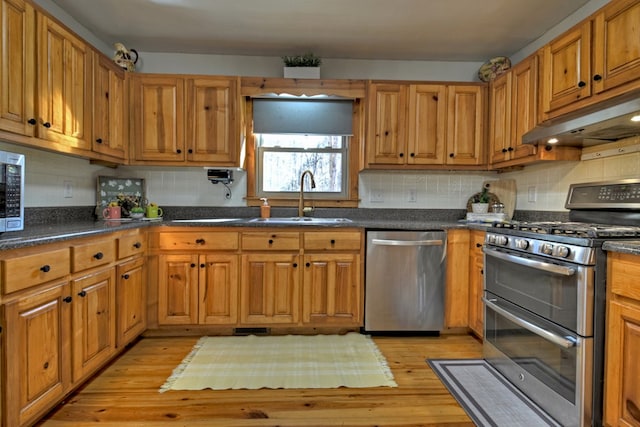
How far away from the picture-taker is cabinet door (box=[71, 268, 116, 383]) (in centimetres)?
176

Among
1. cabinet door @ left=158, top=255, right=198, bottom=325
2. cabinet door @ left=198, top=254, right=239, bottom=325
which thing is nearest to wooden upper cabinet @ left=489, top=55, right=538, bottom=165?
cabinet door @ left=198, top=254, right=239, bottom=325

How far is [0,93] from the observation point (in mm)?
1604

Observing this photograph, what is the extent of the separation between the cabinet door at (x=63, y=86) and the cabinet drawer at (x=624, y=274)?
2856 mm

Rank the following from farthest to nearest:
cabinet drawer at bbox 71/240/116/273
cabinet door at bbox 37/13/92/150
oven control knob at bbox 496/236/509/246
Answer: oven control knob at bbox 496/236/509/246, cabinet door at bbox 37/13/92/150, cabinet drawer at bbox 71/240/116/273

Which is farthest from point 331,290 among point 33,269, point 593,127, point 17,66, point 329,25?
point 17,66

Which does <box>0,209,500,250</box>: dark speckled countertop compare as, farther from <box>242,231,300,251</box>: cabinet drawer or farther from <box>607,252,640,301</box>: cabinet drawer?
<box>607,252,640,301</box>: cabinet drawer

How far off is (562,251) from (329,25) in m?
2.17

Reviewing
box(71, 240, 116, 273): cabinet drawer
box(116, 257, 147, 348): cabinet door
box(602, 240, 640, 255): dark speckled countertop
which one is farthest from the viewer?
box(116, 257, 147, 348): cabinet door

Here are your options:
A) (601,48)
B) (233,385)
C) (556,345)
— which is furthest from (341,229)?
(601,48)

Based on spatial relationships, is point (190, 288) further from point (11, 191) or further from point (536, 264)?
point (536, 264)

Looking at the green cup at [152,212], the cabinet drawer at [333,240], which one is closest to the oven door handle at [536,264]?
the cabinet drawer at [333,240]

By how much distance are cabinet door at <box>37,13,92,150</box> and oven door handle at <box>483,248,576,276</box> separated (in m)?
2.69

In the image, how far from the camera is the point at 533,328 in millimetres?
1740

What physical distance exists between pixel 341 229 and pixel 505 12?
194cm
